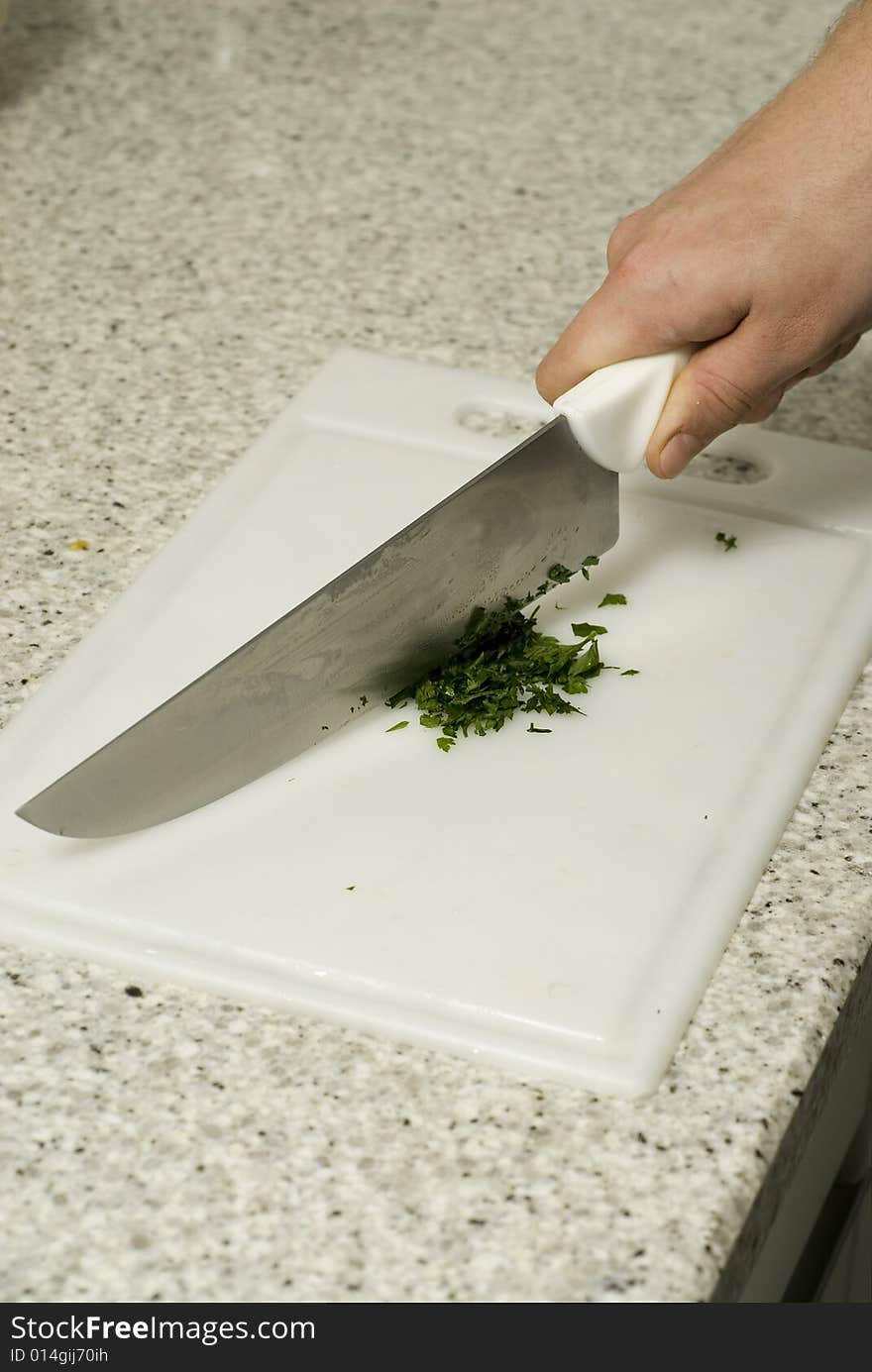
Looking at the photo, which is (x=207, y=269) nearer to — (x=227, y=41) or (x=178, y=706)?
(x=227, y=41)

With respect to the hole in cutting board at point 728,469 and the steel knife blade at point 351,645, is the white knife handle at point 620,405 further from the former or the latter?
the hole in cutting board at point 728,469

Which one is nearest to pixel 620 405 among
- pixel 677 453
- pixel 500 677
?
pixel 677 453

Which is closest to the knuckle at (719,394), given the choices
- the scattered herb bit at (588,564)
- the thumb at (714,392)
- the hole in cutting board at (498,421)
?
the thumb at (714,392)

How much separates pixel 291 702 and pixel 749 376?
0.33 m

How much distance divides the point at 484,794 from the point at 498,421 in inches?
16.4

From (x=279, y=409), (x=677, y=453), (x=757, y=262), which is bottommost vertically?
(x=279, y=409)

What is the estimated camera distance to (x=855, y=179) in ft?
3.09

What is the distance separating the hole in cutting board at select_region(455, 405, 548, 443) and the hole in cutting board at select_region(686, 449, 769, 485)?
0.38 feet

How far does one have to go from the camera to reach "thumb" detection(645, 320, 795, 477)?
98 cm

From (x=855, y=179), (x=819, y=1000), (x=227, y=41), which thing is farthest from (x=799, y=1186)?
(x=227, y=41)

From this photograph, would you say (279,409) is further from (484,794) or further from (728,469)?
(484,794)

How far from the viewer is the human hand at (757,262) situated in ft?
3.11

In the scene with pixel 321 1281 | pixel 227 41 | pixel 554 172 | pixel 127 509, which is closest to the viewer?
pixel 321 1281

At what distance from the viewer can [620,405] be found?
3.23 feet
